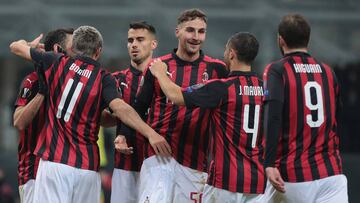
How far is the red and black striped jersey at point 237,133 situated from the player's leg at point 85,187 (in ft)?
3.30

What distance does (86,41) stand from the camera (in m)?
8.60

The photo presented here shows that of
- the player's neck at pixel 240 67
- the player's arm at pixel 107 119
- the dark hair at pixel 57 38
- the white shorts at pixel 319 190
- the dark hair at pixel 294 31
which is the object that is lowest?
the white shorts at pixel 319 190

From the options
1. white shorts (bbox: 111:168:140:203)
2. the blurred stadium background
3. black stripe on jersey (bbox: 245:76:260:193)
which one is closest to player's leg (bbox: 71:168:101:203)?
white shorts (bbox: 111:168:140:203)

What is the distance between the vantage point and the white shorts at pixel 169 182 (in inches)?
344

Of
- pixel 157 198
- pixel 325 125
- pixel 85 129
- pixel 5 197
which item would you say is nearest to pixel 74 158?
pixel 85 129

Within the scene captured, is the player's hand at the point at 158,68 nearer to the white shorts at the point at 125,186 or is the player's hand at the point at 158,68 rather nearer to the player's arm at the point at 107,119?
the player's arm at the point at 107,119

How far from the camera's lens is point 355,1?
719 inches

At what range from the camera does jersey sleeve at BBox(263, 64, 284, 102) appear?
760 centimetres

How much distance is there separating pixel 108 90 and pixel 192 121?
2.68 ft

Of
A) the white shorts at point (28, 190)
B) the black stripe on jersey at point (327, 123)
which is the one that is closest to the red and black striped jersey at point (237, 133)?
the black stripe on jersey at point (327, 123)

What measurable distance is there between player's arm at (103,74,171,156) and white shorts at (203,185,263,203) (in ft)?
1.79

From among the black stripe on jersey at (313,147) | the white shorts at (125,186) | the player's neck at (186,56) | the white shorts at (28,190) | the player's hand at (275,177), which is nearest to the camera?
the player's hand at (275,177)

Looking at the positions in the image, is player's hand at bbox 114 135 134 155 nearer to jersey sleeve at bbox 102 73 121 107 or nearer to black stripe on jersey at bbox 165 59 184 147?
black stripe on jersey at bbox 165 59 184 147

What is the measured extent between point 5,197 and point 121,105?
6284 mm
